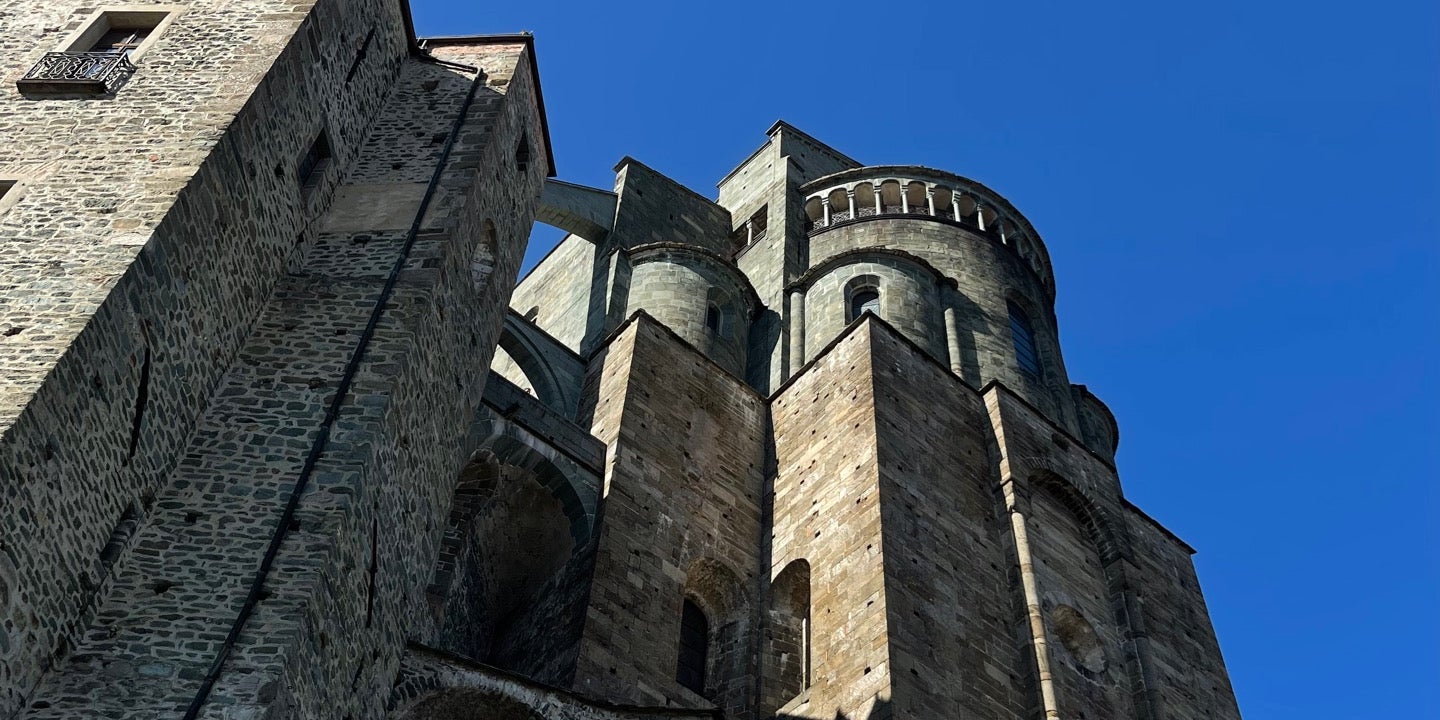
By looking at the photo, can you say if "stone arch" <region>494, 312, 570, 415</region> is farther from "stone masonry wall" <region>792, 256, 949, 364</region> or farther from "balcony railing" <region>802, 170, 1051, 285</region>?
"balcony railing" <region>802, 170, 1051, 285</region>

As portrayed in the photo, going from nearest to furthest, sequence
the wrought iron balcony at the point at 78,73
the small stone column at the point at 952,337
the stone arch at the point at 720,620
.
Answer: the wrought iron balcony at the point at 78,73 < the stone arch at the point at 720,620 < the small stone column at the point at 952,337

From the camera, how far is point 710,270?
82.8 feet

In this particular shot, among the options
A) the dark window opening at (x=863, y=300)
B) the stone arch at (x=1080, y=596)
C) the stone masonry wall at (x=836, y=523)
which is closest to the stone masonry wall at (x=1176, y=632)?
the stone arch at (x=1080, y=596)

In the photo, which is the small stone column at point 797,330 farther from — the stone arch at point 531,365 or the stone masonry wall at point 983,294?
the stone arch at point 531,365

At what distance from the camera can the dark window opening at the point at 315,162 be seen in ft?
→ 48.3

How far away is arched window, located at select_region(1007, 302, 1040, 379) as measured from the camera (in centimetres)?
2511

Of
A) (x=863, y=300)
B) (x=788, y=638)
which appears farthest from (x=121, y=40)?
(x=863, y=300)

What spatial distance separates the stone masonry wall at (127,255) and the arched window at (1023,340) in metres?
13.2

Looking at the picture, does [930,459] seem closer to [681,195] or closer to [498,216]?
[498,216]

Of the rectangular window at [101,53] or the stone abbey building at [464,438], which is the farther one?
the rectangular window at [101,53]

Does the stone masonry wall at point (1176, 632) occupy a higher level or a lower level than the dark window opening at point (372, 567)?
higher

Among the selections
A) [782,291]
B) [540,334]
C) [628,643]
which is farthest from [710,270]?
[628,643]

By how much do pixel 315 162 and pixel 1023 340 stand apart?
571 inches

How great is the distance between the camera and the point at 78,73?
44.8 feet
